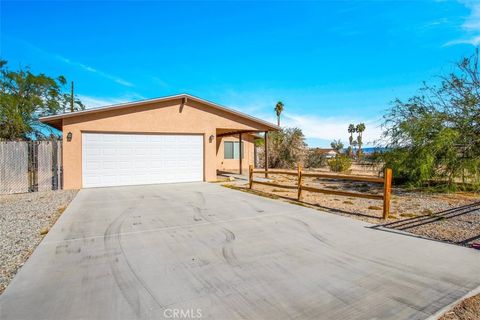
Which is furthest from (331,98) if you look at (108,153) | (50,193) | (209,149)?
(50,193)

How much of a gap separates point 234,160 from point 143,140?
10543 mm

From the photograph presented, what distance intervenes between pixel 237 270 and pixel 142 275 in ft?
4.01

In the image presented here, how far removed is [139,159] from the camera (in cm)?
1284

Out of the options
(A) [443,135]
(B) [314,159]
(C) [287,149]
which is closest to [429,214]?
(A) [443,135]

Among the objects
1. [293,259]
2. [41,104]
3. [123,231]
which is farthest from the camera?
[41,104]

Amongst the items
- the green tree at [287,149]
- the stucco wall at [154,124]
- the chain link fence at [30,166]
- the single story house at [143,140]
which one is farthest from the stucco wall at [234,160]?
the chain link fence at [30,166]

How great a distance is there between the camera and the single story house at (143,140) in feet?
38.6

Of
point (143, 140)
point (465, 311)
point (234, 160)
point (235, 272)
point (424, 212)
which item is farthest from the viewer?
point (234, 160)

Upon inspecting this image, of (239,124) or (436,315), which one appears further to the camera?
(239,124)

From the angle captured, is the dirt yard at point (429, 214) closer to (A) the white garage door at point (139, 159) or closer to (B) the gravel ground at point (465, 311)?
(B) the gravel ground at point (465, 311)

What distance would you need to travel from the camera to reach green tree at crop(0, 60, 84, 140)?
63.1 feet

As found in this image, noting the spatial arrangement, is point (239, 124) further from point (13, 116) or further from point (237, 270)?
point (13, 116)

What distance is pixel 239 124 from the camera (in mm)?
15469

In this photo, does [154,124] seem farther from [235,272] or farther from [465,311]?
[465,311]
